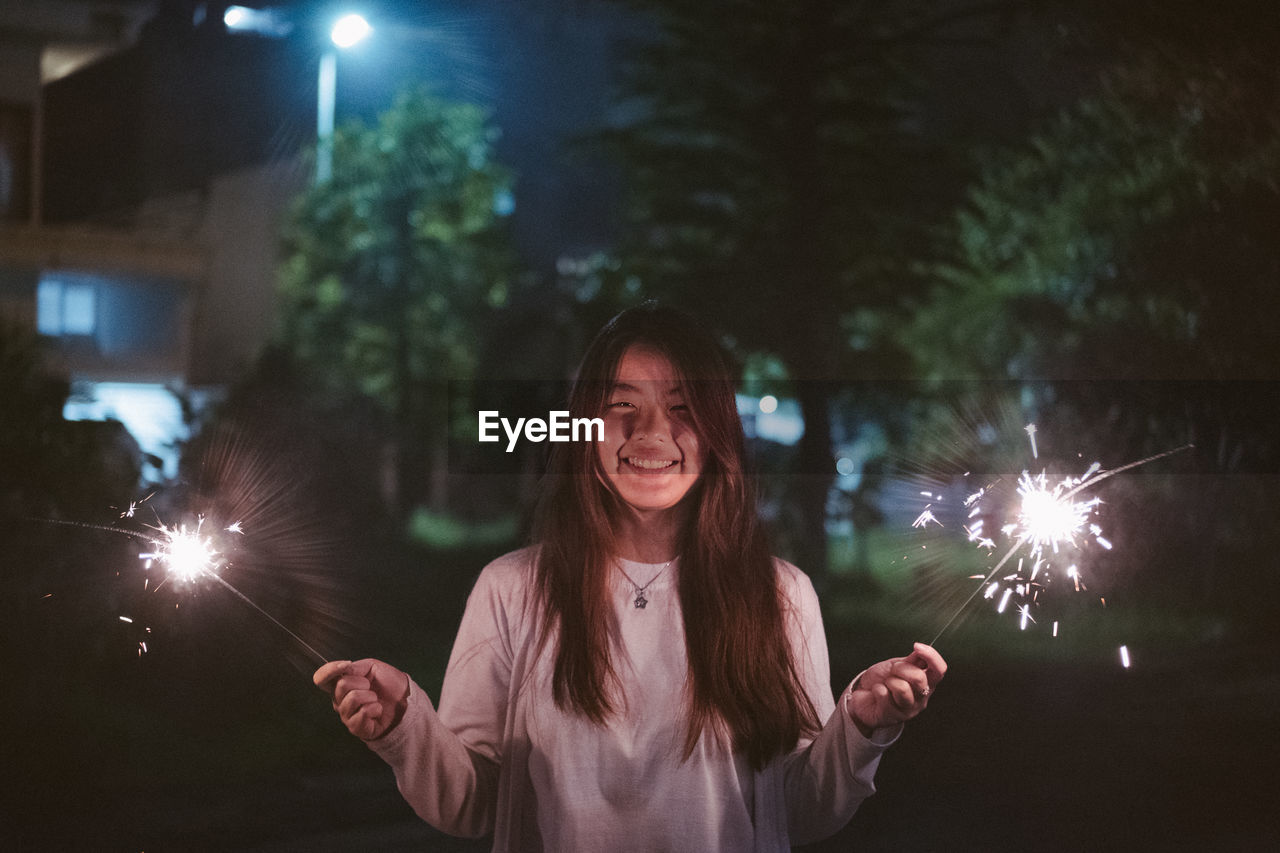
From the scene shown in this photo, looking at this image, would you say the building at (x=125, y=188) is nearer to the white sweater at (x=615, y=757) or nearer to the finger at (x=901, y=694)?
the white sweater at (x=615, y=757)

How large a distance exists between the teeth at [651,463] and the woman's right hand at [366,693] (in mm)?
544

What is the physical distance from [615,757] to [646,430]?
562 millimetres

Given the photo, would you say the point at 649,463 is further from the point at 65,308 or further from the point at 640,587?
the point at 65,308

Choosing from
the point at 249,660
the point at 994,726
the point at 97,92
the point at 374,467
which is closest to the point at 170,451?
the point at 249,660

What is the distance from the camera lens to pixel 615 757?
1769 mm

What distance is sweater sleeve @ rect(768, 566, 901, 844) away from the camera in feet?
5.59

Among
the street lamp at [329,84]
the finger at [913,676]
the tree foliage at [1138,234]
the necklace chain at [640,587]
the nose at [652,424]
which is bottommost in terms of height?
the finger at [913,676]

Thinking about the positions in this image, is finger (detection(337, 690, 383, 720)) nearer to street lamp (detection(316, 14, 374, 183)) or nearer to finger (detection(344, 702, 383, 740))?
finger (detection(344, 702, 383, 740))

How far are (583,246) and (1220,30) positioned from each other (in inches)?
131

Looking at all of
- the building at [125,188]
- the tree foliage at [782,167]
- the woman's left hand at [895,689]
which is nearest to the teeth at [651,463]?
the woman's left hand at [895,689]

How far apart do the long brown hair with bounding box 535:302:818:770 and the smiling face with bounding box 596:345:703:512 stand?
0.07 feet

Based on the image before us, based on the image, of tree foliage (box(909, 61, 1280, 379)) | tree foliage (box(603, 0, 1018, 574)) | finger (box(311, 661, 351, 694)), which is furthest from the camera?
tree foliage (box(603, 0, 1018, 574))

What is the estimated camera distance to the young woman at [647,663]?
5.75 feet

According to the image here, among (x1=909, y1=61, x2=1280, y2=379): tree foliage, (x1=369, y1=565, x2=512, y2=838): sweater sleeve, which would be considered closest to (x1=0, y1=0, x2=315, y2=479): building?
(x1=369, y1=565, x2=512, y2=838): sweater sleeve
